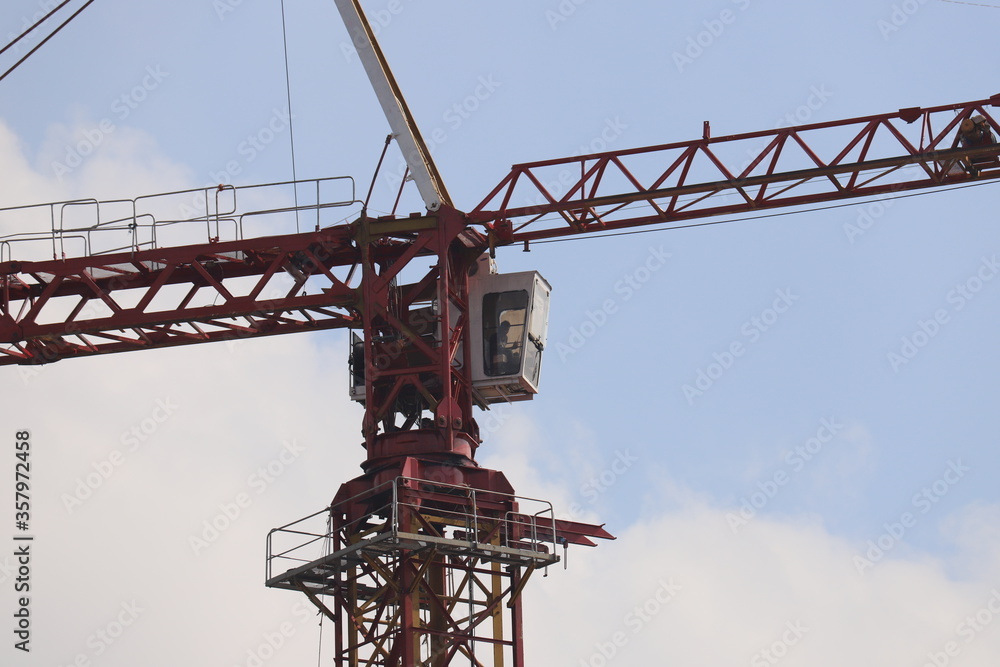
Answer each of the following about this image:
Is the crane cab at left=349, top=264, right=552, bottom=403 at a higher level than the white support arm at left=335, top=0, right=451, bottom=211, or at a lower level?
lower

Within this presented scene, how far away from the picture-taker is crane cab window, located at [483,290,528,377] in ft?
164

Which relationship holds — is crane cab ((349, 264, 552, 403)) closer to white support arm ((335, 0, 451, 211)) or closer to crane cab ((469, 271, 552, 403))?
crane cab ((469, 271, 552, 403))

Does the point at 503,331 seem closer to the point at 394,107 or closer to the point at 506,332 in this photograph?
the point at 506,332

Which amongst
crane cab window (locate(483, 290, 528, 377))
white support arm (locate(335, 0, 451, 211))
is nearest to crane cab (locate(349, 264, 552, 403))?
crane cab window (locate(483, 290, 528, 377))

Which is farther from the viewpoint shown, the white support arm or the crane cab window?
the white support arm

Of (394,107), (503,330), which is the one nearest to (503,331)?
(503,330)

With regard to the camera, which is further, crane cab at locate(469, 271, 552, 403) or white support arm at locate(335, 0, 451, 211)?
white support arm at locate(335, 0, 451, 211)

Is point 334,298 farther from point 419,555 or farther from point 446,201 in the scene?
point 419,555

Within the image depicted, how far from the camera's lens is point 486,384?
4972 centimetres

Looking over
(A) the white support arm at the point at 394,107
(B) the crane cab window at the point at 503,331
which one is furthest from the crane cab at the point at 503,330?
(A) the white support arm at the point at 394,107

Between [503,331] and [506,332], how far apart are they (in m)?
0.08

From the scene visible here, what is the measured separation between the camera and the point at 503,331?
50094 mm

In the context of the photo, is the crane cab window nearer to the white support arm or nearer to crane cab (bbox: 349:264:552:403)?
crane cab (bbox: 349:264:552:403)

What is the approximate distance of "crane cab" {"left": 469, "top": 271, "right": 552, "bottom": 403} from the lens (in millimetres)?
49812
